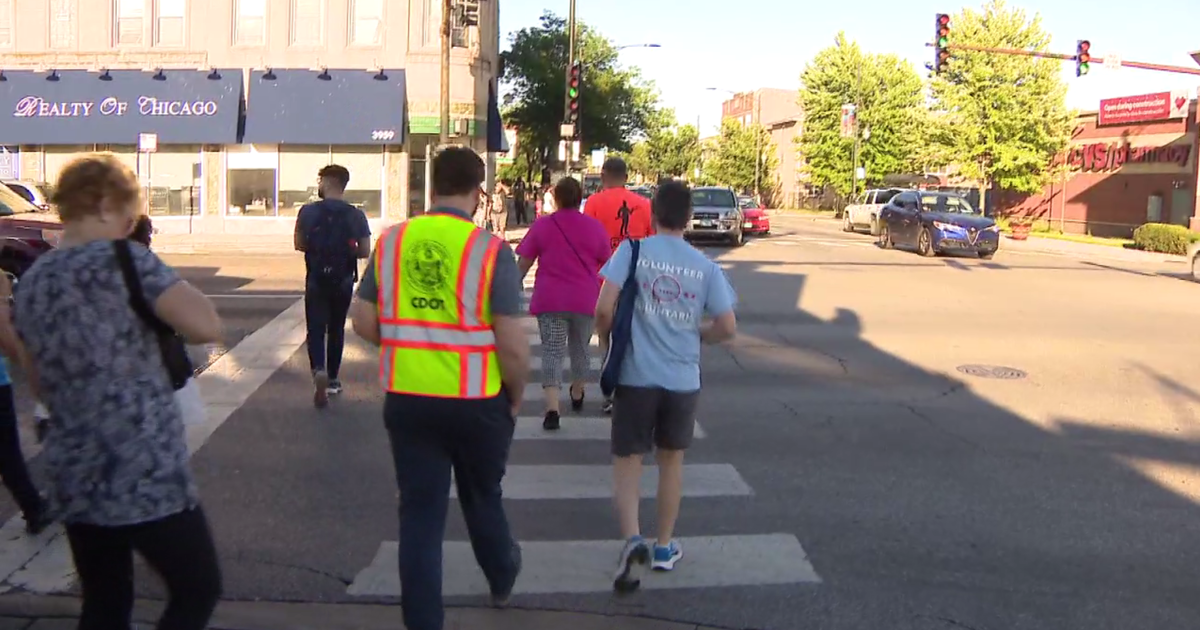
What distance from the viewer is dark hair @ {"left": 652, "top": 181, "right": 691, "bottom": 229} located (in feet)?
16.2

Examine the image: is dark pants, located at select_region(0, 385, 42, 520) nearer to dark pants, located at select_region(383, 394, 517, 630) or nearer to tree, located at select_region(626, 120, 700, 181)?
dark pants, located at select_region(383, 394, 517, 630)

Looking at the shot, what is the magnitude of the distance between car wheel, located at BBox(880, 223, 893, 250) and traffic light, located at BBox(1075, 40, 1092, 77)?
6.15 metres

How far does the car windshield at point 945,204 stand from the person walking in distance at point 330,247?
22.1 m

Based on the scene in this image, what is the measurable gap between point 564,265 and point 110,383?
14.7ft

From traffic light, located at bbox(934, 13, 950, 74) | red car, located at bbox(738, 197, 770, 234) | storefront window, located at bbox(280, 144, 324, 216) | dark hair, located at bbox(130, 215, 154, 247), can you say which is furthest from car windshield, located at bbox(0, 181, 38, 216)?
red car, located at bbox(738, 197, 770, 234)

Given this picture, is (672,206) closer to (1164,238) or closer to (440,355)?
(440,355)

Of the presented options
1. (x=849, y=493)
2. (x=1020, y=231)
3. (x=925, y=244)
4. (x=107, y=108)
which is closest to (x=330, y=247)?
(x=849, y=493)

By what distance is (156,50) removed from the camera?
31141mm

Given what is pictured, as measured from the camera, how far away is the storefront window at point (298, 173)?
101ft

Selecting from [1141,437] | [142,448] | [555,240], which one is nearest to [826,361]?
[1141,437]

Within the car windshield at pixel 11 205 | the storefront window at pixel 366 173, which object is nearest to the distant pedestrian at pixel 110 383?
the car windshield at pixel 11 205

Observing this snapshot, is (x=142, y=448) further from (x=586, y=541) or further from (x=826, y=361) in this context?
(x=826, y=361)

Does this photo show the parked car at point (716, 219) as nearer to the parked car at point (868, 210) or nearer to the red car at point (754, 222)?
the red car at point (754, 222)

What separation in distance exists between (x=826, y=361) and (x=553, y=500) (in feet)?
17.9
